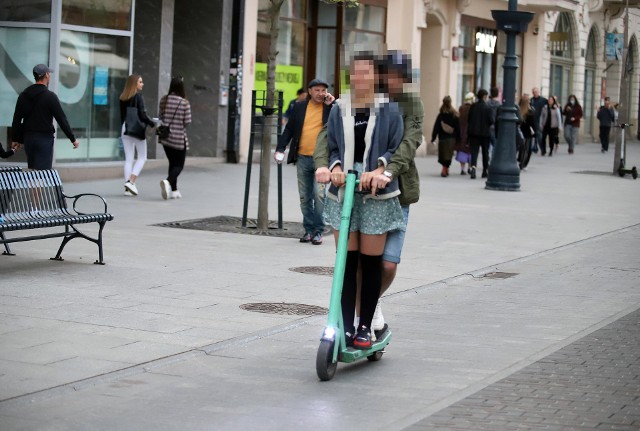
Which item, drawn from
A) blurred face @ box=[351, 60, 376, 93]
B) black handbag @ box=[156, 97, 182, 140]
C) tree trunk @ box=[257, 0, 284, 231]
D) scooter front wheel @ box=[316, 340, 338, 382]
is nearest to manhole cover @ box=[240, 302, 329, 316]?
scooter front wheel @ box=[316, 340, 338, 382]

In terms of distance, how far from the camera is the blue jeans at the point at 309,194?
1296 cm

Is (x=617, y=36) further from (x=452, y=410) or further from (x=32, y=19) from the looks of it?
(x=452, y=410)

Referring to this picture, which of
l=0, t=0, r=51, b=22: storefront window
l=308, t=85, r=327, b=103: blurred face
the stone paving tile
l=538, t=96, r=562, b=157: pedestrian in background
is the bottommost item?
the stone paving tile

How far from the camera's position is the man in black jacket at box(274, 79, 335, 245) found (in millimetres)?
12750

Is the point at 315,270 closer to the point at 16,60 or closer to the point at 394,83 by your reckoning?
the point at 394,83

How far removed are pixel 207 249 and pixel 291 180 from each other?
1031 centimetres

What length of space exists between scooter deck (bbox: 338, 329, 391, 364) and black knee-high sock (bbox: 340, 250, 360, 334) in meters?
0.16

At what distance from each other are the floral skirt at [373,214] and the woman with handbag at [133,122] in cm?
1120

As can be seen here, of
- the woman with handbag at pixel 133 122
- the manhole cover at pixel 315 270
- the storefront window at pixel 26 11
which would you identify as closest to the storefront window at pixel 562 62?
the storefront window at pixel 26 11

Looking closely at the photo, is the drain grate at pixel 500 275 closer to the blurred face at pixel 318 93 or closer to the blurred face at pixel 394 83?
the blurred face at pixel 318 93

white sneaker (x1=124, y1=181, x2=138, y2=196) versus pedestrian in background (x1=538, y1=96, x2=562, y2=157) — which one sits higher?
pedestrian in background (x1=538, y1=96, x2=562, y2=157)

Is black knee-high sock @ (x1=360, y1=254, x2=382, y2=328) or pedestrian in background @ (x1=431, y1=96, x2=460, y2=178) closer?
black knee-high sock @ (x1=360, y1=254, x2=382, y2=328)

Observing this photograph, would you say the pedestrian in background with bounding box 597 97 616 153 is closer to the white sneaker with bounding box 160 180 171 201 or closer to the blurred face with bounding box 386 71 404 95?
the white sneaker with bounding box 160 180 171 201

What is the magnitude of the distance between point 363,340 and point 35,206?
477cm
